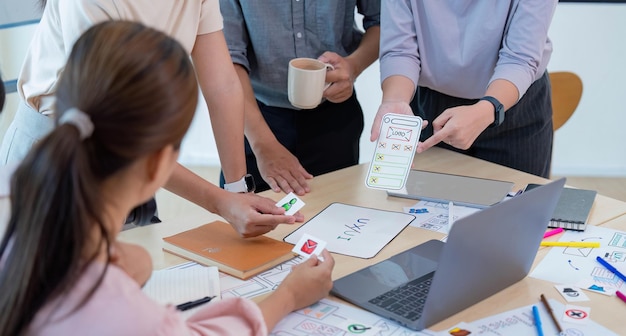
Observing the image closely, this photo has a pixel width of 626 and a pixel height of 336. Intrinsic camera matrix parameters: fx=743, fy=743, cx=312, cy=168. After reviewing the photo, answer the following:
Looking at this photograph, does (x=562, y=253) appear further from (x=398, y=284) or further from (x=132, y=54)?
(x=132, y=54)

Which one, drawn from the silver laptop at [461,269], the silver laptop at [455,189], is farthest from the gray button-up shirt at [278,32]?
the silver laptop at [461,269]

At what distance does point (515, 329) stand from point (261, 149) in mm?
971

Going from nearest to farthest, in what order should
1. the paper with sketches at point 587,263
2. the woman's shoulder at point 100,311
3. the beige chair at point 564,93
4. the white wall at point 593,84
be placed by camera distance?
the woman's shoulder at point 100,311
the paper with sketches at point 587,263
the beige chair at point 564,93
the white wall at point 593,84

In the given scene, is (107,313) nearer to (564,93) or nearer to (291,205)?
(291,205)

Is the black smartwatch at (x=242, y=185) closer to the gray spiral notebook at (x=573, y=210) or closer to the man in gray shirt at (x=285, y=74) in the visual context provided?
the man in gray shirt at (x=285, y=74)

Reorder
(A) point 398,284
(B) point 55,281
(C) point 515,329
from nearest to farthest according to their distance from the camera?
(B) point 55,281
(C) point 515,329
(A) point 398,284

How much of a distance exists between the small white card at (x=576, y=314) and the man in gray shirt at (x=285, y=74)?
0.75m

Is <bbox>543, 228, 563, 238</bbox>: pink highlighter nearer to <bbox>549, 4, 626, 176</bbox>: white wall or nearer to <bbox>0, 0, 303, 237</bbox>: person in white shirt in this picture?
<bbox>0, 0, 303, 237</bbox>: person in white shirt

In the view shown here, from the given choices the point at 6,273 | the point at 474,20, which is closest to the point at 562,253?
the point at 474,20

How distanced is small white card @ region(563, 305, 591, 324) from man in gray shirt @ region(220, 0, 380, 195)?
0.75 meters

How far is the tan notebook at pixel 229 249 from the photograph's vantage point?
1421 mm

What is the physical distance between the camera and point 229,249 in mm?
1488

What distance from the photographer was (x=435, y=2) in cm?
192

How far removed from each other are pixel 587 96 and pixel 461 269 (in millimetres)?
2811
